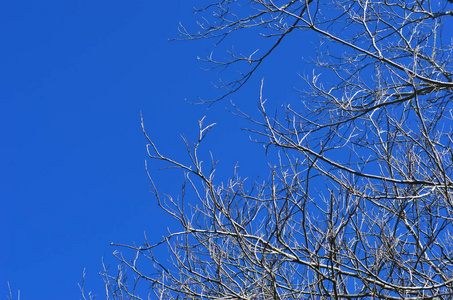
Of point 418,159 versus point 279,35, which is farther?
point 279,35

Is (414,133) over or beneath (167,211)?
over

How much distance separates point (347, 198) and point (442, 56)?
114 inches

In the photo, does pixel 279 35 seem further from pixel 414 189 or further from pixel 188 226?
pixel 188 226

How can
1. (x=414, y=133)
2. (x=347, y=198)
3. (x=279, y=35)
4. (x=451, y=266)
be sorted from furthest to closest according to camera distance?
(x=279, y=35), (x=414, y=133), (x=451, y=266), (x=347, y=198)

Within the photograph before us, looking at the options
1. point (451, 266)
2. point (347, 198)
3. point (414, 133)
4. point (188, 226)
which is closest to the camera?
point (347, 198)

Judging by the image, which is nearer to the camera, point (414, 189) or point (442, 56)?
point (414, 189)

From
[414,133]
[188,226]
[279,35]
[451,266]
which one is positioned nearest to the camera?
[188,226]

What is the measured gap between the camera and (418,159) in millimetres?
4625

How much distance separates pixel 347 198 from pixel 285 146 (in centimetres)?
50

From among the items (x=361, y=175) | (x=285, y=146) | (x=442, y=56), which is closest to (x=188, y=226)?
(x=285, y=146)

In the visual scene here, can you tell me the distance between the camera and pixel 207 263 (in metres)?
4.47

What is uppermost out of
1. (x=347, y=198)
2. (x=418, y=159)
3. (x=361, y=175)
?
(x=418, y=159)

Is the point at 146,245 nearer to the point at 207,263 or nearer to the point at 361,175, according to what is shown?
the point at 207,263

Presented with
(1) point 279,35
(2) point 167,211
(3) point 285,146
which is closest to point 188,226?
(2) point 167,211
